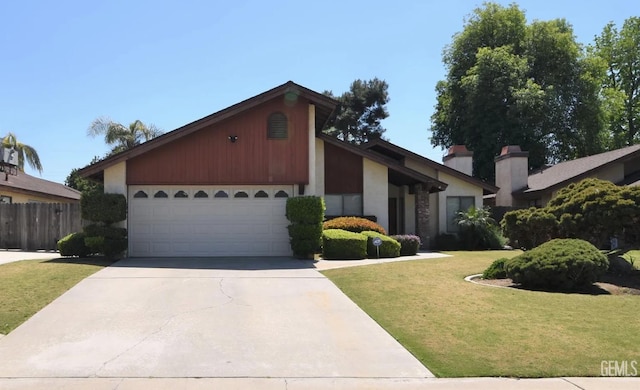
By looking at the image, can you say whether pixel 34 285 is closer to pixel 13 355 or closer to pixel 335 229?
pixel 13 355

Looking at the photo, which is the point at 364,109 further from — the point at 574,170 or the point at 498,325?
the point at 498,325

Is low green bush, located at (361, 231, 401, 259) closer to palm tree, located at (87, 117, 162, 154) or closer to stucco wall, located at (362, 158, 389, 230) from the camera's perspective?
stucco wall, located at (362, 158, 389, 230)

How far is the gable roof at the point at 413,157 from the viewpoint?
24.9 meters

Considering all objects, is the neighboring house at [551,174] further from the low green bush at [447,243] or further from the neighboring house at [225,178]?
the neighboring house at [225,178]

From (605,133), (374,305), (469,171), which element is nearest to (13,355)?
(374,305)

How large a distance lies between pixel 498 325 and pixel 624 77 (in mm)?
46460

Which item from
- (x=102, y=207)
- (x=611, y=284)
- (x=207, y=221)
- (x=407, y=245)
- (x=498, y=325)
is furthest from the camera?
(x=407, y=245)

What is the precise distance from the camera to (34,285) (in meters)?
10.7

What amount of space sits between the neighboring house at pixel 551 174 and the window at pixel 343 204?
9924 mm

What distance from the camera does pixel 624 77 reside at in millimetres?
46000

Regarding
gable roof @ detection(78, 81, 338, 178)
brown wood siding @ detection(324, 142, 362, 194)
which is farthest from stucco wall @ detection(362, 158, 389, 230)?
gable roof @ detection(78, 81, 338, 178)

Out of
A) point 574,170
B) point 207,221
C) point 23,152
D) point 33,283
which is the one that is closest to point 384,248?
point 207,221

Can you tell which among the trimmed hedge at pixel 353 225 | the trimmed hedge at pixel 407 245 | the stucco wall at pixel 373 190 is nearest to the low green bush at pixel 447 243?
the stucco wall at pixel 373 190

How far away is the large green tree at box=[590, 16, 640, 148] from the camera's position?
44.2 meters
